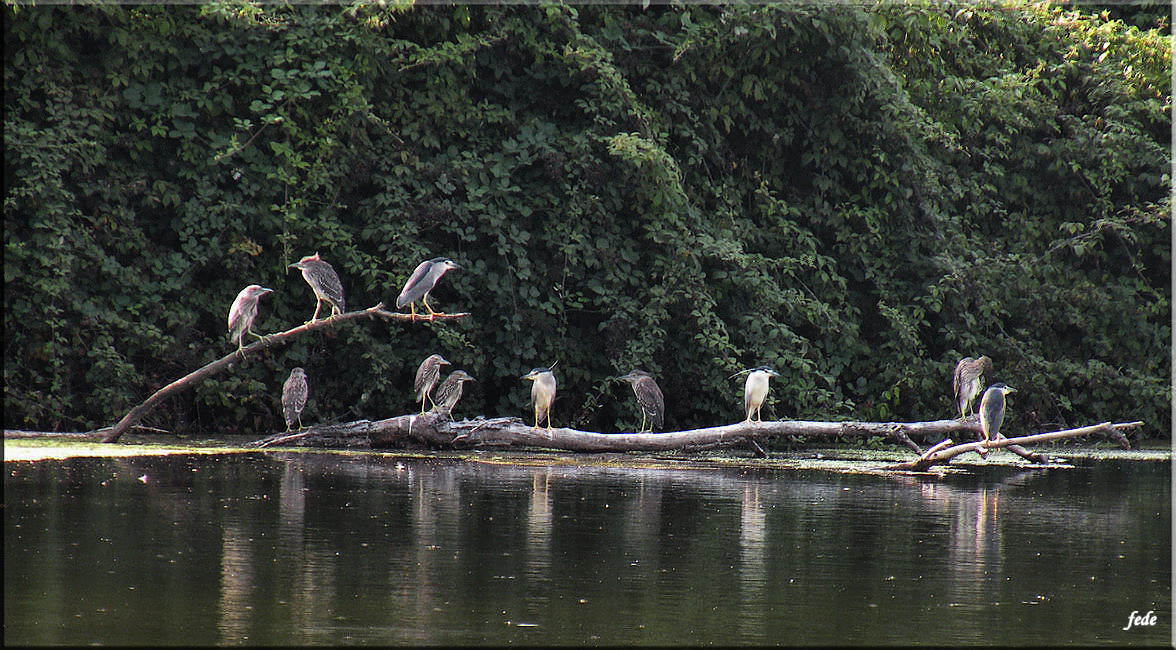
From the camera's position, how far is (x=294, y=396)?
14258mm

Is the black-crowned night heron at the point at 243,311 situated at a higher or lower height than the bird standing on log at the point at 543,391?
higher

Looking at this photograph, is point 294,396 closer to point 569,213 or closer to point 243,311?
point 243,311

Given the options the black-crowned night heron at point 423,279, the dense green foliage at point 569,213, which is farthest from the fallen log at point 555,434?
the dense green foliage at point 569,213

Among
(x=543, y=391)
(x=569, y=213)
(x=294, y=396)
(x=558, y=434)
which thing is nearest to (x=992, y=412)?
(x=558, y=434)

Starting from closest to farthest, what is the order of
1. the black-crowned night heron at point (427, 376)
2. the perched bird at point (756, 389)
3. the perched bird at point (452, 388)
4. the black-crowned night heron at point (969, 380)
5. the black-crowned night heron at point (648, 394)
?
the perched bird at point (452, 388) < the black-crowned night heron at point (427, 376) < the perched bird at point (756, 389) < the black-crowned night heron at point (648, 394) < the black-crowned night heron at point (969, 380)

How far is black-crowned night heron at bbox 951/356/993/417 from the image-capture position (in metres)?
15.1

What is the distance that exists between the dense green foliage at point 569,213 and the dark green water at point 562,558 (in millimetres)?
3845

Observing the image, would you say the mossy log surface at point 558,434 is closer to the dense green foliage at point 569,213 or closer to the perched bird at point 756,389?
the perched bird at point 756,389

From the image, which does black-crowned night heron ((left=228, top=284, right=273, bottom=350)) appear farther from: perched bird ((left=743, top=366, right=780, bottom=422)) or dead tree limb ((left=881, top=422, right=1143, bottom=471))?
dead tree limb ((left=881, top=422, right=1143, bottom=471))

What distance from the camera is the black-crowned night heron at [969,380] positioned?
15.1m

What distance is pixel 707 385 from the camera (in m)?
15.7

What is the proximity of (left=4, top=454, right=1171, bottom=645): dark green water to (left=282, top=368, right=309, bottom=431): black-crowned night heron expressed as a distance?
8.29 ft

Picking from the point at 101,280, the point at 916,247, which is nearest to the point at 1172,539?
the point at 916,247

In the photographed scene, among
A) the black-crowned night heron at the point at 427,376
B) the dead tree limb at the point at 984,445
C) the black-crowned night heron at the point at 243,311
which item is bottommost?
the dead tree limb at the point at 984,445
